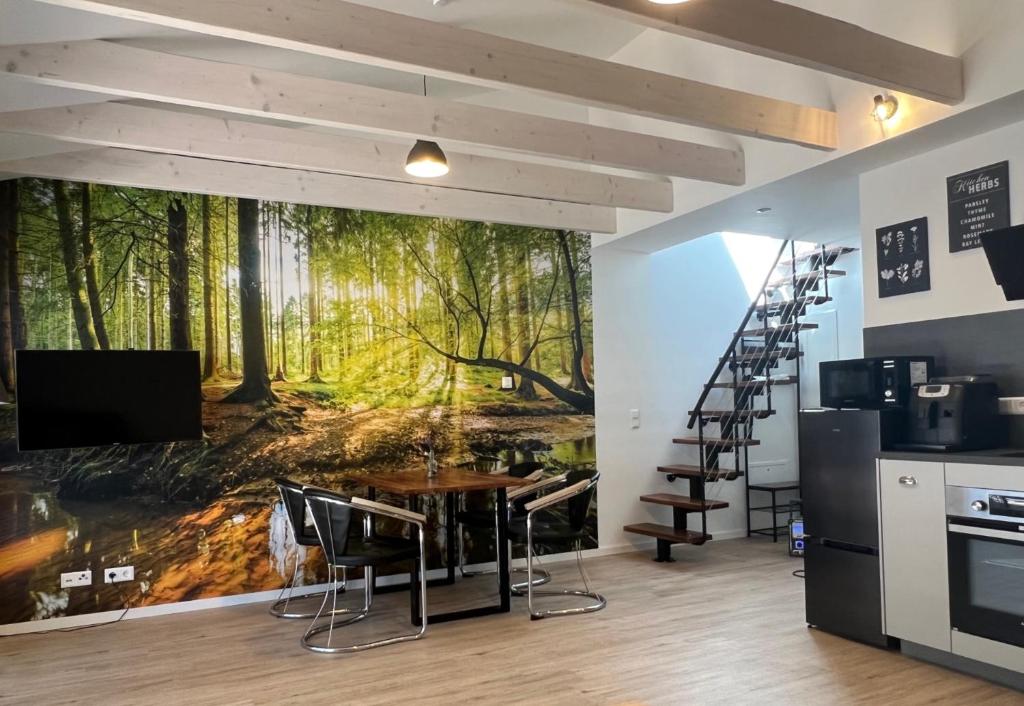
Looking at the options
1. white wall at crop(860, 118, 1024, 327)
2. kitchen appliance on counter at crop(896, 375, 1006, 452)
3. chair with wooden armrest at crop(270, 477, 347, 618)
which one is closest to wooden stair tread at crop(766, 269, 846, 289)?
white wall at crop(860, 118, 1024, 327)

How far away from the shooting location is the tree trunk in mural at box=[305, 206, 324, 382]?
5836 millimetres

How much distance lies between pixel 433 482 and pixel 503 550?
0.63 m

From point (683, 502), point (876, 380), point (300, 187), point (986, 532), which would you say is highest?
point (300, 187)

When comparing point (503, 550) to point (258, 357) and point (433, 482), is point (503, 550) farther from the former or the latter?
point (258, 357)

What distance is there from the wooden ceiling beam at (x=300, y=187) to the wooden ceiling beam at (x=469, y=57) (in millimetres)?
2156

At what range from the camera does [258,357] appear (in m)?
5.66

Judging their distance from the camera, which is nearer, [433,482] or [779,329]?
[433,482]

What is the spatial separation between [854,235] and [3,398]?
6459 millimetres

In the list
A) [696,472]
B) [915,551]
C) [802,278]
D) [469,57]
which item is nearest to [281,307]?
[469,57]

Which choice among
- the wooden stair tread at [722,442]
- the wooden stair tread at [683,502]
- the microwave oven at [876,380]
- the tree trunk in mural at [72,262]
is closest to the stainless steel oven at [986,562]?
the microwave oven at [876,380]

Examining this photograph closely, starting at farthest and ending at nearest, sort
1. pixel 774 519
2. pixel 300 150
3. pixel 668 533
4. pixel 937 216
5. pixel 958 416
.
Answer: pixel 774 519
pixel 668 533
pixel 300 150
pixel 937 216
pixel 958 416

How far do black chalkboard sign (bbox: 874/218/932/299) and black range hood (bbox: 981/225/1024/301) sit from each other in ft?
2.25

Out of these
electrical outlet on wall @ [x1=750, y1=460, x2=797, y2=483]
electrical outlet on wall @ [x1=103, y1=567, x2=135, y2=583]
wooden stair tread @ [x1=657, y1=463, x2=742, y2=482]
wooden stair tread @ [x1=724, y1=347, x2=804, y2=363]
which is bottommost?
electrical outlet on wall @ [x1=103, y1=567, x2=135, y2=583]

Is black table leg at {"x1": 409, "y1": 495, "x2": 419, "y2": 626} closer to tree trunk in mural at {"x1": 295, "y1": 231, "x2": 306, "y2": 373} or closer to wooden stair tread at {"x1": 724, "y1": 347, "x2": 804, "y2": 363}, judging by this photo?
tree trunk in mural at {"x1": 295, "y1": 231, "x2": 306, "y2": 373}
